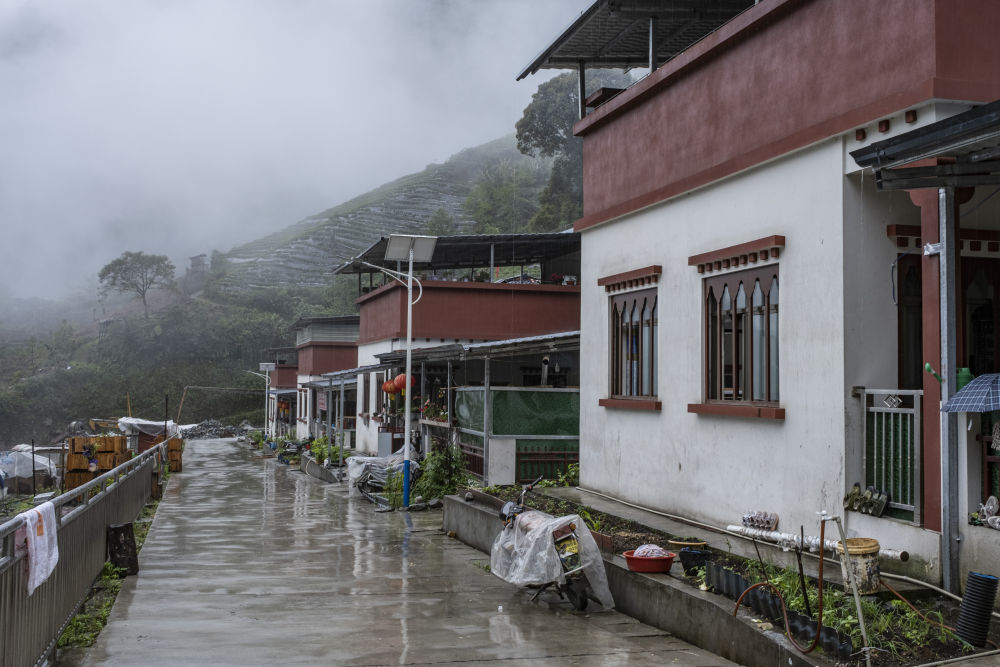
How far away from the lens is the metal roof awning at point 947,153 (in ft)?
22.0

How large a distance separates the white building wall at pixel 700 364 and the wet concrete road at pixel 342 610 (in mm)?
2288

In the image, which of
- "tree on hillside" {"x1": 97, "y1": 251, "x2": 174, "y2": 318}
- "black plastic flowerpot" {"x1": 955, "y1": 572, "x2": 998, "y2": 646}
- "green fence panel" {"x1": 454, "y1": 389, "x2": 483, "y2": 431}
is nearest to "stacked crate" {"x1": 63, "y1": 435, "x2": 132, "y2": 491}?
"green fence panel" {"x1": 454, "y1": 389, "x2": 483, "y2": 431}

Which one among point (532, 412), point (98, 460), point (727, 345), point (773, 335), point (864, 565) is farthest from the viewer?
point (98, 460)

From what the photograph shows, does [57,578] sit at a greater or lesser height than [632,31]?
lesser

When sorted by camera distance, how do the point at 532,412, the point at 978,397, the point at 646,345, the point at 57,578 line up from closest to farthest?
the point at 978,397 < the point at 57,578 < the point at 646,345 < the point at 532,412

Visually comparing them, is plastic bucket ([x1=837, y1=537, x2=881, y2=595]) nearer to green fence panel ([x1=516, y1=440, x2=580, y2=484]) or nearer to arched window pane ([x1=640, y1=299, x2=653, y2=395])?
arched window pane ([x1=640, y1=299, x2=653, y2=395])

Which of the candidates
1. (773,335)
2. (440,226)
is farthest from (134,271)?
(773,335)

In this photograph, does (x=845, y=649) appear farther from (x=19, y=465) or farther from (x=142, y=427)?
(x=142, y=427)

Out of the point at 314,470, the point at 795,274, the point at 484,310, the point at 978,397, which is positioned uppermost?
the point at 484,310

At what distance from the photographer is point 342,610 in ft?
35.5

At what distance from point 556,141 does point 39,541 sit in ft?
258

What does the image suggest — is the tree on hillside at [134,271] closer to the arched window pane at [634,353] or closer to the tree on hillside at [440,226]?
the tree on hillside at [440,226]

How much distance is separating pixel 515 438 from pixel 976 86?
501 inches

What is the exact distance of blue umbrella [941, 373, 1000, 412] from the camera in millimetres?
7376
